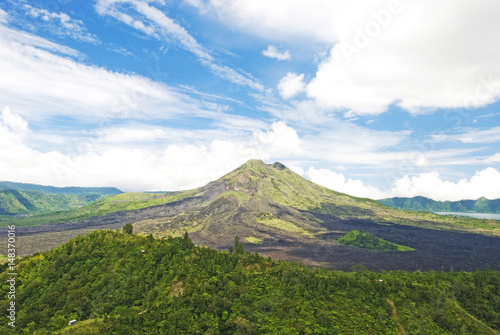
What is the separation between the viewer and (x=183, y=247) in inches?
2635

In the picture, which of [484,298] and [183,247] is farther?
[484,298]

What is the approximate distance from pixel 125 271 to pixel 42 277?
62.7ft

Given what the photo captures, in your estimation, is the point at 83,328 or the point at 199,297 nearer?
the point at 83,328

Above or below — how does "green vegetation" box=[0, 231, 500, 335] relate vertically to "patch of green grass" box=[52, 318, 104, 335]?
above

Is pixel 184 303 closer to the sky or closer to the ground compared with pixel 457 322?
closer to the sky

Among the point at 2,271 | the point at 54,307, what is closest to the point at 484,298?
the point at 54,307

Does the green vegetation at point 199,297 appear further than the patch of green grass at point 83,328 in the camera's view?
Yes

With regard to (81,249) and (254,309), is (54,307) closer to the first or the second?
(81,249)

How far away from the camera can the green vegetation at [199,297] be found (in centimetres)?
4881

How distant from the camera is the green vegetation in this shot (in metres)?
48.8

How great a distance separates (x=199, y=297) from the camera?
167ft

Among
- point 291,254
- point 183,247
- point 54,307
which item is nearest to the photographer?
point 54,307

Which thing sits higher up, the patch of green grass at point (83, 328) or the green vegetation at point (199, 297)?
the green vegetation at point (199, 297)

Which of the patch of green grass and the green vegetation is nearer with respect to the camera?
the patch of green grass
